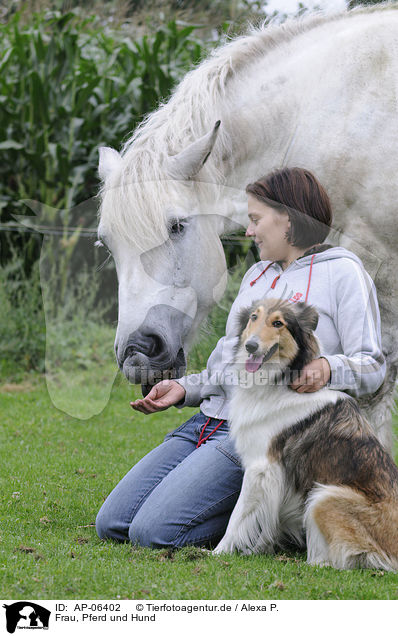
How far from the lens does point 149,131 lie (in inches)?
159

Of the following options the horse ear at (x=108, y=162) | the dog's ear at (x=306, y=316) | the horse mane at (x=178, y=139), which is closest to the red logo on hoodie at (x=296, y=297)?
the dog's ear at (x=306, y=316)

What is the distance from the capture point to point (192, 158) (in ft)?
12.5

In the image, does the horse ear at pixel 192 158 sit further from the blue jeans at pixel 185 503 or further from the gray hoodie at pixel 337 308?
the blue jeans at pixel 185 503

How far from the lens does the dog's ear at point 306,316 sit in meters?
3.09

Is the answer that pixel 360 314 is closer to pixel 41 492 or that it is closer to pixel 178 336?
pixel 178 336

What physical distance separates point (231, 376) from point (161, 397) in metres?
0.60

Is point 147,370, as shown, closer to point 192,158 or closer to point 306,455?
point 306,455

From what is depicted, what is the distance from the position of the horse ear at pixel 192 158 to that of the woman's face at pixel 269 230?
44cm

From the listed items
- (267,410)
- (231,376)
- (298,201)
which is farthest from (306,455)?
(298,201)

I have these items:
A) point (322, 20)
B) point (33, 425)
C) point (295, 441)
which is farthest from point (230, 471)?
point (33, 425)

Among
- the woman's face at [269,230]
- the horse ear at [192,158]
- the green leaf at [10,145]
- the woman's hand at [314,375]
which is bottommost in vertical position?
the woman's hand at [314,375]

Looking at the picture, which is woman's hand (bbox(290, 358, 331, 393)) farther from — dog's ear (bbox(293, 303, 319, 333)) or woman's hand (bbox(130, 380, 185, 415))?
woman's hand (bbox(130, 380, 185, 415))

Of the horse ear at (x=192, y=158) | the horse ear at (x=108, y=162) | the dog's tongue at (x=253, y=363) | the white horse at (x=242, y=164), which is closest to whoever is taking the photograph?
the dog's tongue at (x=253, y=363)

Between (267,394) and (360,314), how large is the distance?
54 cm
